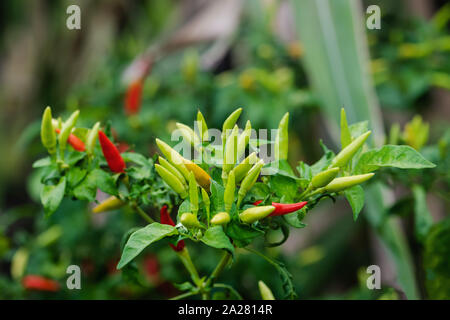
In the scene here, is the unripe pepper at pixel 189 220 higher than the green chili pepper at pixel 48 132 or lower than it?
lower

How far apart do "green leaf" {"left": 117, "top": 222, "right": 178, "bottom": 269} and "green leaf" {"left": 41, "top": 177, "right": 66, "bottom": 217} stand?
107 millimetres

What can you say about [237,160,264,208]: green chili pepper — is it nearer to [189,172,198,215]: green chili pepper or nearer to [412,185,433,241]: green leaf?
[189,172,198,215]: green chili pepper

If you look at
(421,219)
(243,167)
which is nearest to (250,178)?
(243,167)

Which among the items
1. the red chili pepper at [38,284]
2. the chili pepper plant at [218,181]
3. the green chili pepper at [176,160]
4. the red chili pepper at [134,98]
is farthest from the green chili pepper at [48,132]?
the red chili pepper at [134,98]

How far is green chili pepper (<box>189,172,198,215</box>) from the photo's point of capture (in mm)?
351

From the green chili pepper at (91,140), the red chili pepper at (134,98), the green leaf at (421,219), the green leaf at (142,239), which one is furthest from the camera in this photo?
the red chili pepper at (134,98)

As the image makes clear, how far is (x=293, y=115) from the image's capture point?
93 centimetres

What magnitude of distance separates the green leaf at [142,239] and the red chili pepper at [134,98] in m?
0.61

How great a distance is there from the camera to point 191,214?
34cm

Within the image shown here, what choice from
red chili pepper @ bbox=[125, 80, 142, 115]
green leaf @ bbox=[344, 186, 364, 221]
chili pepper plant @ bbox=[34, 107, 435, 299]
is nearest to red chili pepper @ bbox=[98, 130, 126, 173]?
chili pepper plant @ bbox=[34, 107, 435, 299]

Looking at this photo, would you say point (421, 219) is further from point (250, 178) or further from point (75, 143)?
point (75, 143)

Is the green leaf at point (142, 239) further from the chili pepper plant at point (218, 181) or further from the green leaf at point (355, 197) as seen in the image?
the green leaf at point (355, 197)

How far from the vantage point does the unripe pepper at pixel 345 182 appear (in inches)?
14.1
